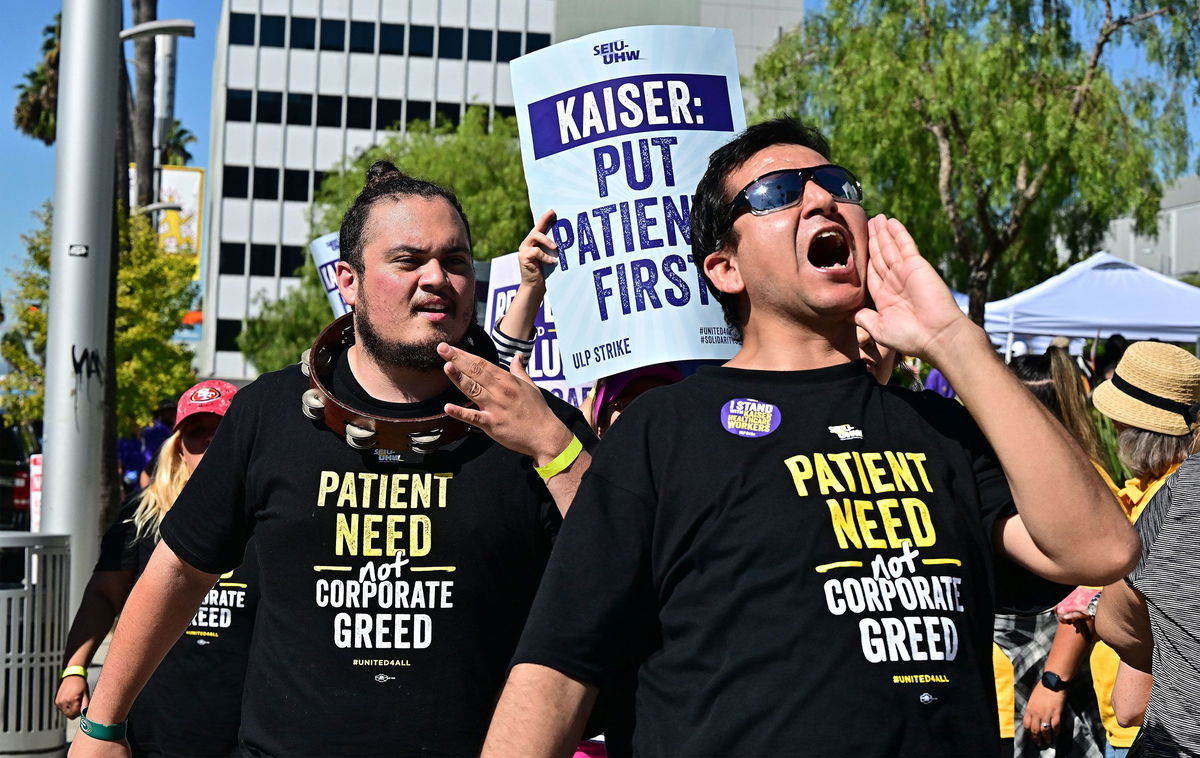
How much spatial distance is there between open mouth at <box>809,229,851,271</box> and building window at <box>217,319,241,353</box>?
59.1 m

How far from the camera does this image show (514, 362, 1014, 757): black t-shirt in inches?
81.6

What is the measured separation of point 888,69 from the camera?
18953 millimetres

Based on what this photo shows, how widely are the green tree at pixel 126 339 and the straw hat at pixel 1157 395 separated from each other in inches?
723

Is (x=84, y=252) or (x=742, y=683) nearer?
(x=742, y=683)

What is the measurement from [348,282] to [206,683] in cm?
168

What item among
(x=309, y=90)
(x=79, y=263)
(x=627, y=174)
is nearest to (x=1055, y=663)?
(x=627, y=174)

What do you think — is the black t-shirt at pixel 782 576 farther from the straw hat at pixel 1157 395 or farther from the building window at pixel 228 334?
the building window at pixel 228 334

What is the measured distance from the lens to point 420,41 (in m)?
60.7

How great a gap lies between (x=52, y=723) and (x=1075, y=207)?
58.5ft

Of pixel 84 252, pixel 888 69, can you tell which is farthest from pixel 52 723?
pixel 888 69

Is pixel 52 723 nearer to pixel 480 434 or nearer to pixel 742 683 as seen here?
pixel 480 434

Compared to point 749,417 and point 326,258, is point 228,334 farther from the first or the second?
point 749,417

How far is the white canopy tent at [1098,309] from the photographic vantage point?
1409cm

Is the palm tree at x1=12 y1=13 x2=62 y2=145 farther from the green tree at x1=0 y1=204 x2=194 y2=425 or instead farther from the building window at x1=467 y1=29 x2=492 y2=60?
the building window at x1=467 y1=29 x2=492 y2=60
